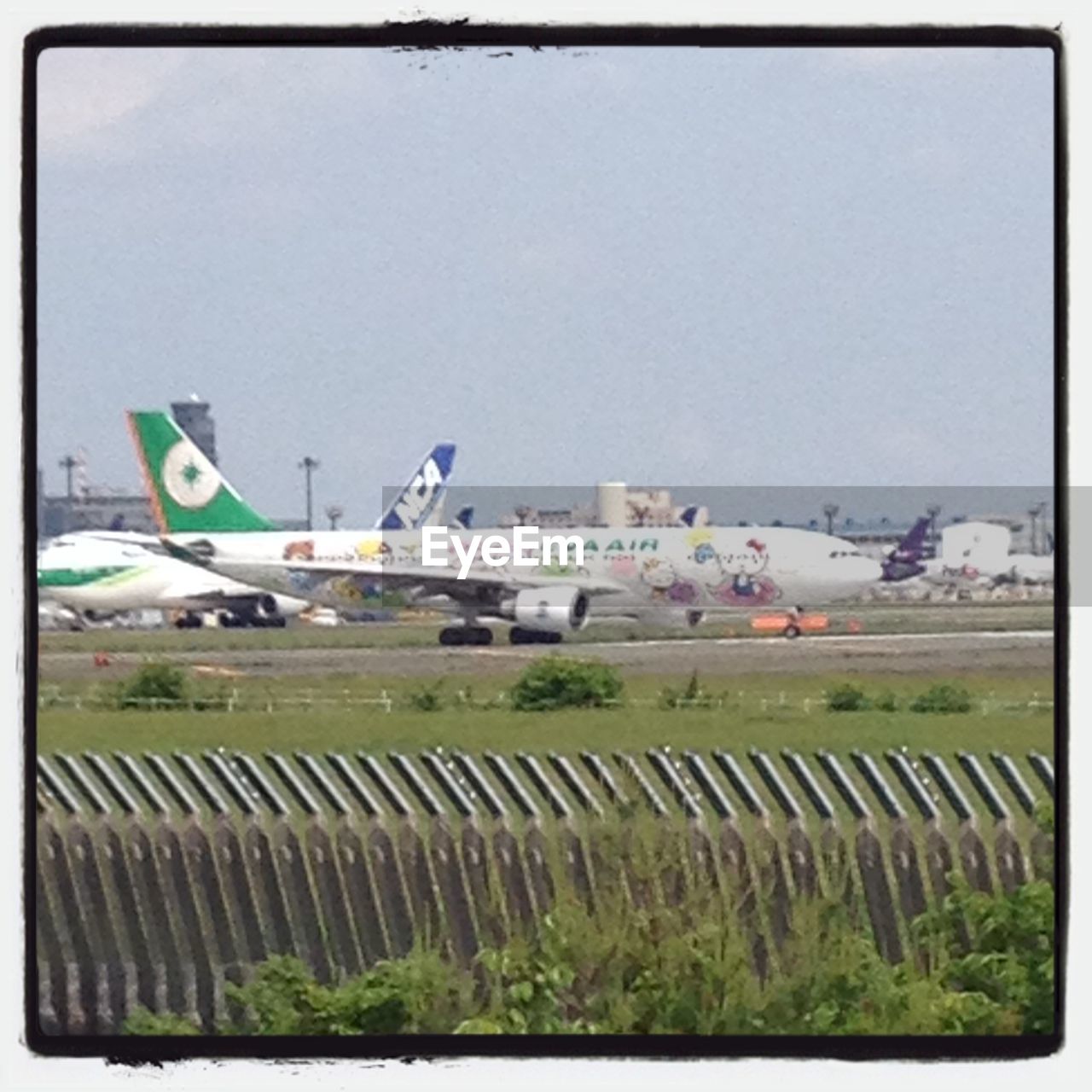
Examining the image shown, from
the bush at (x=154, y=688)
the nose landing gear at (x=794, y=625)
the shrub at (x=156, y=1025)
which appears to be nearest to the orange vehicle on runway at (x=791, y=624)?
the nose landing gear at (x=794, y=625)

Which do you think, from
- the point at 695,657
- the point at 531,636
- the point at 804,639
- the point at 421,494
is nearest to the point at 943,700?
the point at 804,639

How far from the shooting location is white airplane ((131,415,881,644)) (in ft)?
15.8

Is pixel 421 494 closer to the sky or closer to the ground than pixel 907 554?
closer to the sky

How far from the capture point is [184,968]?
15.7ft

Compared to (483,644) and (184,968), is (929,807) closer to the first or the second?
(483,644)

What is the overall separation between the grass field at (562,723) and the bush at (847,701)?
0.05ft

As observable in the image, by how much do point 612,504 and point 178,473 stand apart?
1180mm

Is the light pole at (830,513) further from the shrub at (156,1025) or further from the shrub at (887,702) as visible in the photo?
the shrub at (156,1025)

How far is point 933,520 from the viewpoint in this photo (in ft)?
15.7

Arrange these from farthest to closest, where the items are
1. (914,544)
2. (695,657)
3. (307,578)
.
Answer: (307,578)
(695,657)
(914,544)

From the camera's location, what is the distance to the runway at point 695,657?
4.96 metres

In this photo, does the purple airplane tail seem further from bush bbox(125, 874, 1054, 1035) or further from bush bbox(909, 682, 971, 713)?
bush bbox(125, 874, 1054, 1035)

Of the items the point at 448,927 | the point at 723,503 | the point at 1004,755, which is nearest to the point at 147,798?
the point at 448,927

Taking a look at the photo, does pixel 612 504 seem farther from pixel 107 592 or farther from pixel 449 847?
pixel 107 592
